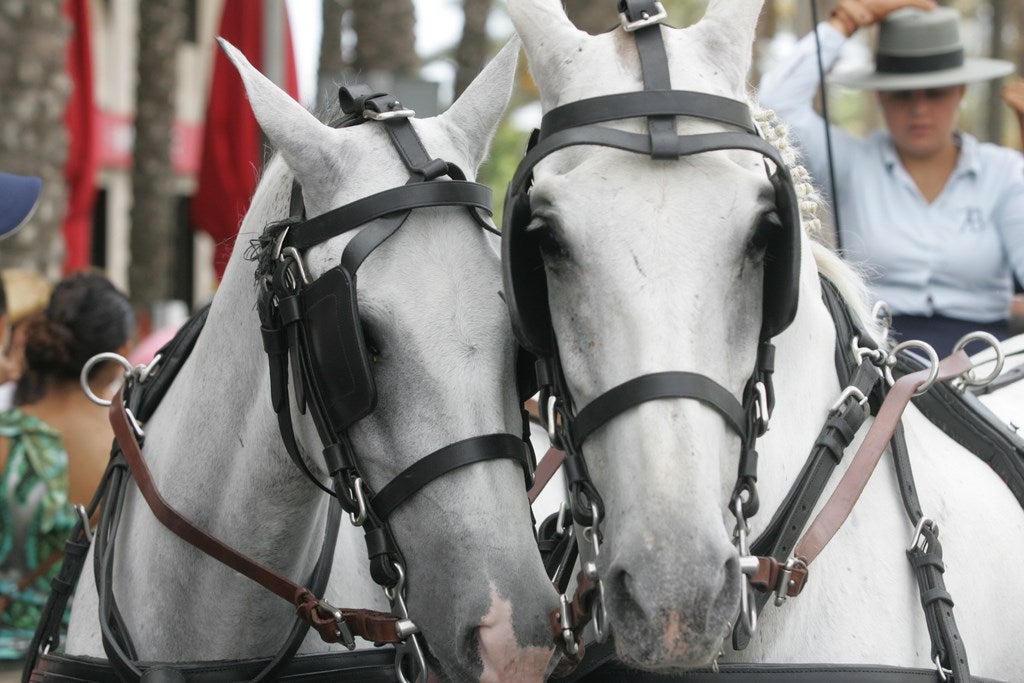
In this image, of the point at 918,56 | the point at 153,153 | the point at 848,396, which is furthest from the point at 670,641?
the point at 153,153

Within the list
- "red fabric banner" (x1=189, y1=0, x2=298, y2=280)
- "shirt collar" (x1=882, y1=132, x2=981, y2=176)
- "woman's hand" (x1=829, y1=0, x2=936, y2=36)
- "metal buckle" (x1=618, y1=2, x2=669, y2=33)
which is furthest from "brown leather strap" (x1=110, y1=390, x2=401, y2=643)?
"red fabric banner" (x1=189, y1=0, x2=298, y2=280)

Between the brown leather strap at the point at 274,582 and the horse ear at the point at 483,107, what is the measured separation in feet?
3.26

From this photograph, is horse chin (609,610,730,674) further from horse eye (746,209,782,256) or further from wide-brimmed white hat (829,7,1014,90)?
wide-brimmed white hat (829,7,1014,90)

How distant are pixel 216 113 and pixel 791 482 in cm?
715

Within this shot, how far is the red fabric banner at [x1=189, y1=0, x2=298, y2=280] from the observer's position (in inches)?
349

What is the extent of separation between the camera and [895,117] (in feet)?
15.4

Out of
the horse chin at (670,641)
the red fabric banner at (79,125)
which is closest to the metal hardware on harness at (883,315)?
the horse chin at (670,641)

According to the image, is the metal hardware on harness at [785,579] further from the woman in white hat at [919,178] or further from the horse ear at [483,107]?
the woman in white hat at [919,178]

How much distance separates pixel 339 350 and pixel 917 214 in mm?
2600

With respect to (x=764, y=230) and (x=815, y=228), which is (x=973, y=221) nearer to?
(x=815, y=228)

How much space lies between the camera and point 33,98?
8.02 meters

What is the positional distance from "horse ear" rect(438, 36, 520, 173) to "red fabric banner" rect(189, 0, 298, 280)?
19.5 ft

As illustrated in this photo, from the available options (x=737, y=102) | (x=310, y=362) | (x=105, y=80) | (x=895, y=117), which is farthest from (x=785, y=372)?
(x=105, y=80)

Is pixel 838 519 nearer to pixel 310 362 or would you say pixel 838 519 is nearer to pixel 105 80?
pixel 310 362
